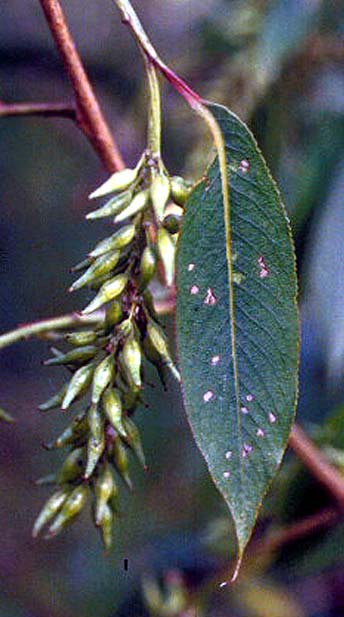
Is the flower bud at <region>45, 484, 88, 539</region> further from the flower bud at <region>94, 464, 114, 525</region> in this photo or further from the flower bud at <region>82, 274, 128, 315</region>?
the flower bud at <region>82, 274, 128, 315</region>

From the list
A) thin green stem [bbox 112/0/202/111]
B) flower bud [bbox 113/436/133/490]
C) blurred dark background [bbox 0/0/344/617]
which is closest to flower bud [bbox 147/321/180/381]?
flower bud [bbox 113/436/133/490]

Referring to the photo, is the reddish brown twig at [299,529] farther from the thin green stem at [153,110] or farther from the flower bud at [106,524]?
the thin green stem at [153,110]

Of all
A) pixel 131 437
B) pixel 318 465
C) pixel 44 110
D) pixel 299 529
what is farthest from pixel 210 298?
pixel 299 529

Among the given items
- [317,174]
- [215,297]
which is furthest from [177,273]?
[317,174]

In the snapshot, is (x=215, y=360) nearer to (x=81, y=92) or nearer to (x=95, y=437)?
(x=95, y=437)

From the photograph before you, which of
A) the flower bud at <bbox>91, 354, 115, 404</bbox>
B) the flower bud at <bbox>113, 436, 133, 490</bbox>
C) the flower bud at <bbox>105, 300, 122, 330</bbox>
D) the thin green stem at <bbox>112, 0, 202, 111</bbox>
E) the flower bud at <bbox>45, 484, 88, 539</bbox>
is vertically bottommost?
the flower bud at <bbox>45, 484, 88, 539</bbox>

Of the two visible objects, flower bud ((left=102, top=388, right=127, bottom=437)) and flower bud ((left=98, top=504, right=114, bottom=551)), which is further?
flower bud ((left=98, top=504, right=114, bottom=551))
